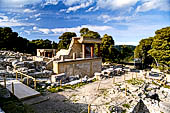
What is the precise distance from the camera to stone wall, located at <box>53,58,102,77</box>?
1334 cm

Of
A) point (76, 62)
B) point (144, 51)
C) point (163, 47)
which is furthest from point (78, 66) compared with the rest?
point (144, 51)

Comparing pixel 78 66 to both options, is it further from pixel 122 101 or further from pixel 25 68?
pixel 122 101

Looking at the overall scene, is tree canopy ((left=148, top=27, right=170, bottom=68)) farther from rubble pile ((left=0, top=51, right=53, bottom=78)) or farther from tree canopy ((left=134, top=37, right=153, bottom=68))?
rubble pile ((left=0, top=51, right=53, bottom=78))

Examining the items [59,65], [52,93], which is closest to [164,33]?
[59,65]

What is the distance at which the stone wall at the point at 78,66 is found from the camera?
13.3 meters

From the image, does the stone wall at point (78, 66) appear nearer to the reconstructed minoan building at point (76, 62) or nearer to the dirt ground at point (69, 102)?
the reconstructed minoan building at point (76, 62)

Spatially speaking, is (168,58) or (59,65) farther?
(168,58)

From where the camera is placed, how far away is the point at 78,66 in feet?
51.6

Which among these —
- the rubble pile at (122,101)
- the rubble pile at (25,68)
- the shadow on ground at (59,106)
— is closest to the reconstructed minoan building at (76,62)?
the rubble pile at (25,68)

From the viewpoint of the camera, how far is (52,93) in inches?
338

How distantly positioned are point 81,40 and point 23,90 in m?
11.5

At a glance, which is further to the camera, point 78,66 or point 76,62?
point 78,66

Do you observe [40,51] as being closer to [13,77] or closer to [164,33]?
[13,77]

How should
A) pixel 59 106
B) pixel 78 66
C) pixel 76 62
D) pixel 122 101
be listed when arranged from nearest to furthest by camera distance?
pixel 59 106
pixel 122 101
pixel 76 62
pixel 78 66
